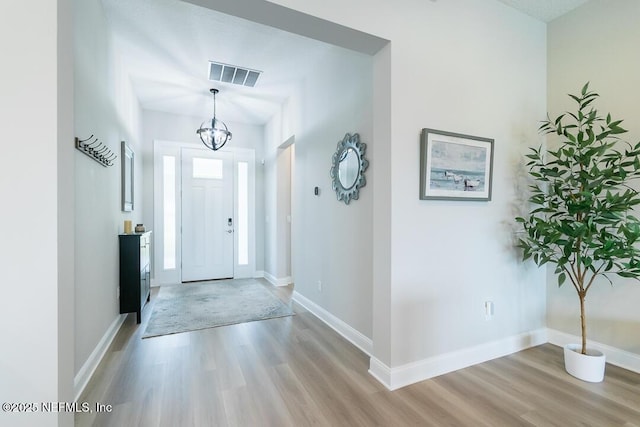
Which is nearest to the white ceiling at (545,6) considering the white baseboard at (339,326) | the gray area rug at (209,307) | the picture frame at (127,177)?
the white baseboard at (339,326)

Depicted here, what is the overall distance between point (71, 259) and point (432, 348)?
90.0 inches

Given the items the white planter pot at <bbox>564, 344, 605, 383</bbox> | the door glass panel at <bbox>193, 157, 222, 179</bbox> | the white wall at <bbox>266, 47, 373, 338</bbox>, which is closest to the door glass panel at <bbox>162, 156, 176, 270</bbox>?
the door glass panel at <bbox>193, 157, 222, 179</bbox>

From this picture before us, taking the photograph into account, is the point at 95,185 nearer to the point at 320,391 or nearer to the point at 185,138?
the point at 320,391

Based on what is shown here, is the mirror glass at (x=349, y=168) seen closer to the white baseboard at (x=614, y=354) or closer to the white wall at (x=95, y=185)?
the white wall at (x=95, y=185)

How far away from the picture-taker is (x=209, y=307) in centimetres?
371

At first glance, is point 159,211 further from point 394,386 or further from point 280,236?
point 394,386

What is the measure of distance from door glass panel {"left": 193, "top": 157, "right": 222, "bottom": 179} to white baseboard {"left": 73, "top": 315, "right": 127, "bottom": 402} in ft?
9.35

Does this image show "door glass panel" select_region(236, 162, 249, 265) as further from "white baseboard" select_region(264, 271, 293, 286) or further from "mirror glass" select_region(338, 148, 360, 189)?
"mirror glass" select_region(338, 148, 360, 189)

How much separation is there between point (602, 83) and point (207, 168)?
5.27m

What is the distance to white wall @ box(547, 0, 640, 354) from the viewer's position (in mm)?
2223

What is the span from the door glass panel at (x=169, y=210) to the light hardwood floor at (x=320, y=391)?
2.55 meters

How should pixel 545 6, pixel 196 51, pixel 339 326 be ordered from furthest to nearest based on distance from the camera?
pixel 196 51 < pixel 339 326 < pixel 545 6
